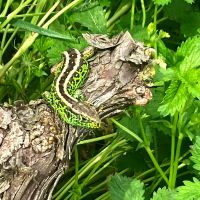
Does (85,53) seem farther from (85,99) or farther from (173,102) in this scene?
(173,102)

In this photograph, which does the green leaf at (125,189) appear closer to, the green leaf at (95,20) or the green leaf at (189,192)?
the green leaf at (189,192)

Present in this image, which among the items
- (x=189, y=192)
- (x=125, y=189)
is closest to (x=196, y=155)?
(x=189, y=192)

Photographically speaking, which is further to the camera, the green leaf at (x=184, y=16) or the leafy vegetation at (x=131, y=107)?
the green leaf at (x=184, y=16)

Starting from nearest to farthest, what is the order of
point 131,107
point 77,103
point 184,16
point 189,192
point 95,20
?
1. point 189,192
2. point 77,103
3. point 131,107
4. point 95,20
5. point 184,16

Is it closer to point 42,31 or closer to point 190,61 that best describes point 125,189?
point 190,61

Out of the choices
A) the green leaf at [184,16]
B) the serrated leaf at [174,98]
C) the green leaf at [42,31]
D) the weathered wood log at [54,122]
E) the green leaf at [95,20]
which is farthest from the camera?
the green leaf at [184,16]

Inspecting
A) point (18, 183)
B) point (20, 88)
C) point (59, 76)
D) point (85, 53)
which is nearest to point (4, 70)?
point (20, 88)

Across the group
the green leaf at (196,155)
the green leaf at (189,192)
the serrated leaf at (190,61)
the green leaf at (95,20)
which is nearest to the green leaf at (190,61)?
the serrated leaf at (190,61)

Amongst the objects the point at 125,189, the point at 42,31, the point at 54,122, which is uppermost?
the point at 42,31
